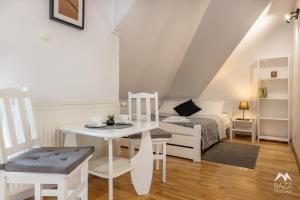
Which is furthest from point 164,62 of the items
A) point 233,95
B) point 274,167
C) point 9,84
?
point 9,84

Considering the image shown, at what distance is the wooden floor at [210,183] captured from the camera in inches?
76.5

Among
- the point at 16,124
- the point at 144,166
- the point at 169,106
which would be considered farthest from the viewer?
the point at 169,106

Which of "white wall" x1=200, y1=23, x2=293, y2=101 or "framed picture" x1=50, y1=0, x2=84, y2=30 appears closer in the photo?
"framed picture" x1=50, y1=0, x2=84, y2=30

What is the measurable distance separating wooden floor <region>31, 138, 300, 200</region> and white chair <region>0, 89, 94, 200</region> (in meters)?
0.75

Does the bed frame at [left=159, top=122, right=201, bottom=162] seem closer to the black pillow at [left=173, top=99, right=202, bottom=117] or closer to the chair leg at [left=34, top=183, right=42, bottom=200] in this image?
the black pillow at [left=173, top=99, right=202, bottom=117]

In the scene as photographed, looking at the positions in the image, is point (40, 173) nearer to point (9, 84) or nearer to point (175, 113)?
point (9, 84)

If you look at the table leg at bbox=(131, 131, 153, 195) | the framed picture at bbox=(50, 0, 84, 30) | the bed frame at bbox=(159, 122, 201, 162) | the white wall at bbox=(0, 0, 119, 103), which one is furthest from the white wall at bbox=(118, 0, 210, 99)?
the table leg at bbox=(131, 131, 153, 195)

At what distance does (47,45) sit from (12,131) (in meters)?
0.97

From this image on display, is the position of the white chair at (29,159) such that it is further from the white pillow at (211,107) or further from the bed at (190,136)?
the white pillow at (211,107)

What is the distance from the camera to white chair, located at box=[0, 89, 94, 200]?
43.5 inches

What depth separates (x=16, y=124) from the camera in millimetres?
1492

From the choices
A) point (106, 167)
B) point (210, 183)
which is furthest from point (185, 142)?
point (106, 167)

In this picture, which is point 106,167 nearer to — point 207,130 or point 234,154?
point 207,130

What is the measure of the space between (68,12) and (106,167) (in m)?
1.62
